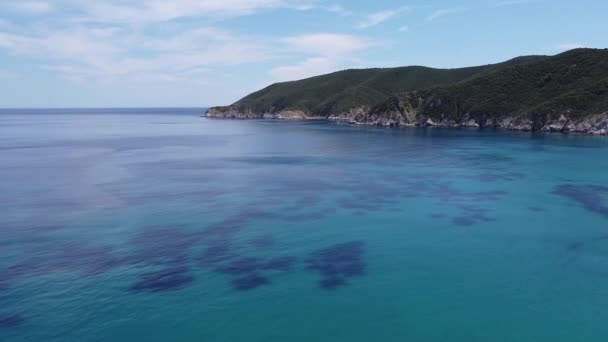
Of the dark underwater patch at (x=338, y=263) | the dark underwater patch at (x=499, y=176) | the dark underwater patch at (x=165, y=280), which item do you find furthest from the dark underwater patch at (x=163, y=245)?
the dark underwater patch at (x=499, y=176)

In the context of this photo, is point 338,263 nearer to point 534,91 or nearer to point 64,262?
point 64,262

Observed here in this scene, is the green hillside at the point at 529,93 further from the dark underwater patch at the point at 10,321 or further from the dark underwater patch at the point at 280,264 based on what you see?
the dark underwater patch at the point at 10,321

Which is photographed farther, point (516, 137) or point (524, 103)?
point (524, 103)

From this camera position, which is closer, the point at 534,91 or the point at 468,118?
the point at 534,91

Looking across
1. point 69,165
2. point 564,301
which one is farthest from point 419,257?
point 69,165

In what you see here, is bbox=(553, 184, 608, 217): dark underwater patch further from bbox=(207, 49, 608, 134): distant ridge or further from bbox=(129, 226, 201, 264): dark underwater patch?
bbox=(207, 49, 608, 134): distant ridge

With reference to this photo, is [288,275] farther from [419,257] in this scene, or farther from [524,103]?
[524,103]

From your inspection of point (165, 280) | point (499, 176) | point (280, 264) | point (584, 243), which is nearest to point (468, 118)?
point (499, 176)
